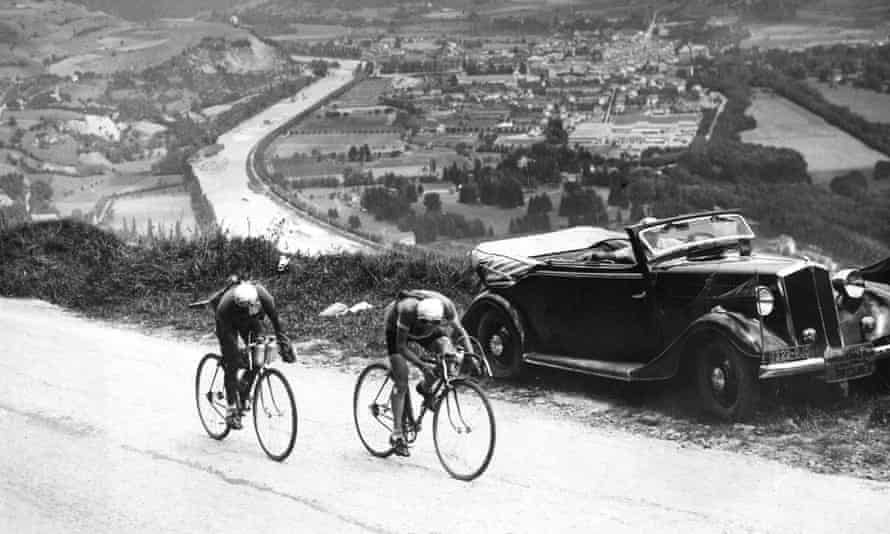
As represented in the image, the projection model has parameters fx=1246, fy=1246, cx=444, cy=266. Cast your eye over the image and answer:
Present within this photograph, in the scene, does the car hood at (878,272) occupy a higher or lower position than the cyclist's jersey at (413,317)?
lower

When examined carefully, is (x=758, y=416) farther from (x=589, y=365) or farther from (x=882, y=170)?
(x=882, y=170)

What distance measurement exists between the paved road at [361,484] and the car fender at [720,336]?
2.76 ft

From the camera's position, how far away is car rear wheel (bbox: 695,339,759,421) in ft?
31.4

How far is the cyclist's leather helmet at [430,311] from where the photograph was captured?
27.7 ft

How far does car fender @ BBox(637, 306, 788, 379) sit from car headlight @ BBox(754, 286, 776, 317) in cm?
11

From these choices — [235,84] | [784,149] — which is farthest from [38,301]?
[235,84]

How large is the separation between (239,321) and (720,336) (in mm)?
3720

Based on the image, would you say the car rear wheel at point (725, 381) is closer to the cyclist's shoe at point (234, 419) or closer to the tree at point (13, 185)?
the cyclist's shoe at point (234, 419)

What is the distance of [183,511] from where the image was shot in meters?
7.98

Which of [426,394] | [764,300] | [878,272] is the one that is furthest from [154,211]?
[426,394]

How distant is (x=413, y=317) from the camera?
8.53 metres

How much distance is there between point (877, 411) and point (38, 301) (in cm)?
1287

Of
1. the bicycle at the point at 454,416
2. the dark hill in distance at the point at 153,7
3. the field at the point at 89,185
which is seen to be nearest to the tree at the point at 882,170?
the field at the point at 89,185

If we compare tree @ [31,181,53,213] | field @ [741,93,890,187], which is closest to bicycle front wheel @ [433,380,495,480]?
field @ [741,93,890,187]
